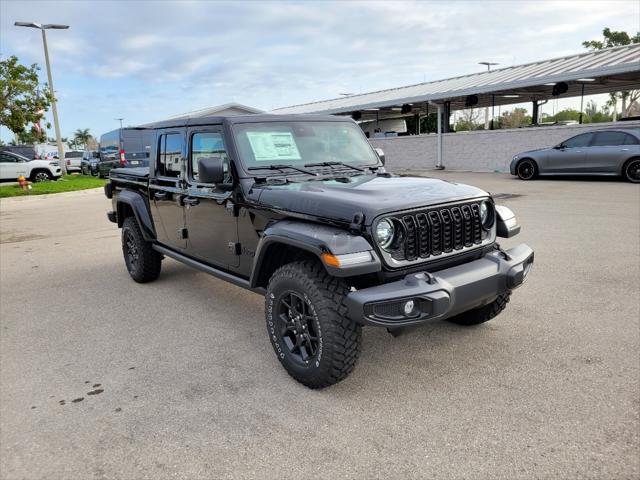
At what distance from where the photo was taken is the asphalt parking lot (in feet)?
8.27

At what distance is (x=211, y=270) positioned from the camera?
14.1 ft

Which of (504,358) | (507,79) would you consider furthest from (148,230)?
(507,79)

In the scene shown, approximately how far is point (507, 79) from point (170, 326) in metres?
18.7

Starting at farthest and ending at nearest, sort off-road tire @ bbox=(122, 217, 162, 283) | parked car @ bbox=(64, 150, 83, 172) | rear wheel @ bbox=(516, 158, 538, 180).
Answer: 1. parked car @ bbox=(64, 150, 83, 172)
2. rear wheel @ bbox=(516, 158, 538, 180)
3. off-road tire @ bbox=(122, 217, 162, 283)

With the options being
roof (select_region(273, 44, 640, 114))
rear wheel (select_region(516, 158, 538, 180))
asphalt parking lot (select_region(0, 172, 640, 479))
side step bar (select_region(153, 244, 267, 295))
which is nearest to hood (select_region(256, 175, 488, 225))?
side step bar (select_region(153, 244, 267, 295))

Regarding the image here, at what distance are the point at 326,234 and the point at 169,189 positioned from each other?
7.97 feet

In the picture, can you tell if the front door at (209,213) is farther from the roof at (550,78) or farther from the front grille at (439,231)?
the roof at (550,78)

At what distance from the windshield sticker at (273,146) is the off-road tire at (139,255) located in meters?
2.25

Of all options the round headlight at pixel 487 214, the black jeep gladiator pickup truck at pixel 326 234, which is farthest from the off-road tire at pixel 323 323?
the round headlight at pixel 487 214

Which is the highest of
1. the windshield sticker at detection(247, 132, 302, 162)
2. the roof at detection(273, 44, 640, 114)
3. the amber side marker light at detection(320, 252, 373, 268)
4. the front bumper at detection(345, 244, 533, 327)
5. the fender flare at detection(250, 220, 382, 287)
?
the roof at detection(273, 44, 640, 114)

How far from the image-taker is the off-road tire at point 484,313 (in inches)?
154

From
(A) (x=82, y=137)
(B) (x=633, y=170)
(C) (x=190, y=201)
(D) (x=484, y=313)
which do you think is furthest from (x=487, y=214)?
(A) (x=82, y=137)

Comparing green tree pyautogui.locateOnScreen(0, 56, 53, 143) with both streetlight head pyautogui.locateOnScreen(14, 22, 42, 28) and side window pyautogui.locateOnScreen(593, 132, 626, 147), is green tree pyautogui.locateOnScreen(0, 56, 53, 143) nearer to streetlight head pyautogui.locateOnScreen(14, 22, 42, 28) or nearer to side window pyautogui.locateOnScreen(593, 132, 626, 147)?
streetlight head pyautogui.locateOnScreen(14, 22, 42, 28)

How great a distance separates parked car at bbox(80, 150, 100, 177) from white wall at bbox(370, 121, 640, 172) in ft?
56.5
